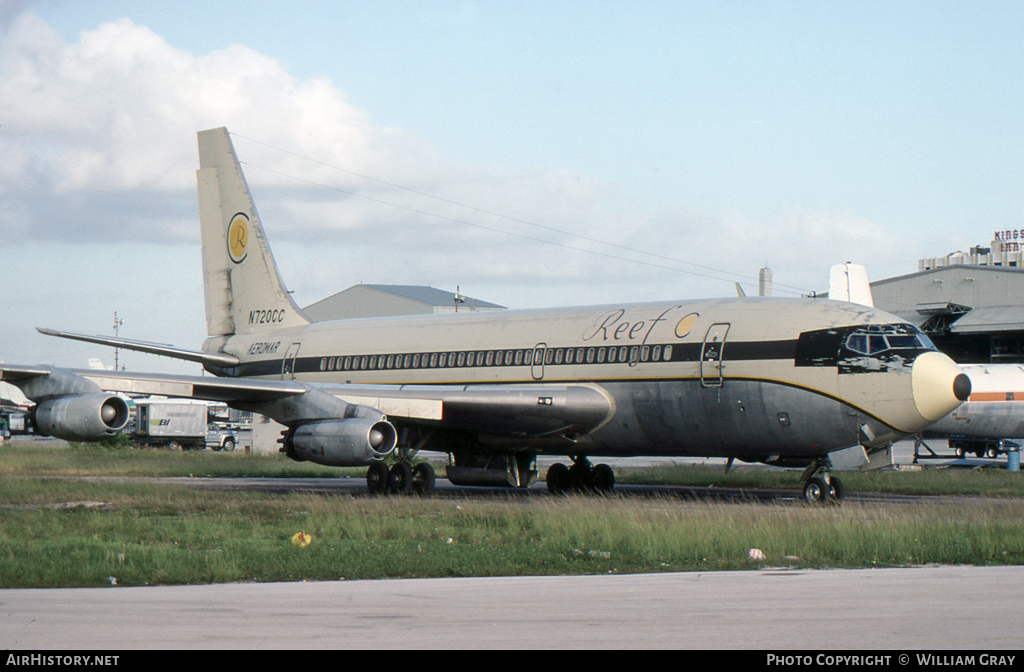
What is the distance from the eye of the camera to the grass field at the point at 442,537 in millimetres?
12094

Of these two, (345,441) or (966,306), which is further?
(966,306)

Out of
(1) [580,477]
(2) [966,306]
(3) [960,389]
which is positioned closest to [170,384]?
(1) [580,477]

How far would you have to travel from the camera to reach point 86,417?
21.7 m

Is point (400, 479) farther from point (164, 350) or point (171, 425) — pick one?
point (171, 425)

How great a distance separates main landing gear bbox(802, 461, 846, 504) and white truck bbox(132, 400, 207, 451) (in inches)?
2004

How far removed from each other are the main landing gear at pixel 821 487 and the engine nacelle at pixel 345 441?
8.57 meters

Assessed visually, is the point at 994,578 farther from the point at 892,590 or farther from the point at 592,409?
the point at 592,409

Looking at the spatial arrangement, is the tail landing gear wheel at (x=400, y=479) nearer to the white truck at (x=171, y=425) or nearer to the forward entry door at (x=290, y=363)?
the forward entry door at (x=290, y=363)

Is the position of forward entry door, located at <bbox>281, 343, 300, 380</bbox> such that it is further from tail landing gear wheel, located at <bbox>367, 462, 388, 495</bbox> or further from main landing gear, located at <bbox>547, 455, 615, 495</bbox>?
main landing gear, located at <bbox>547, 455, 615, 495</bbox>

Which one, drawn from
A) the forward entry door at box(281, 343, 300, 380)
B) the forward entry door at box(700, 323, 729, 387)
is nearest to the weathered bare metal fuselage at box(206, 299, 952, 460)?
the forward entry door at box(700, 323, 729, 387)

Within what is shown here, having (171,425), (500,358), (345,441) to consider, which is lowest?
(345,441)

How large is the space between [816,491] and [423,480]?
8.99 meters

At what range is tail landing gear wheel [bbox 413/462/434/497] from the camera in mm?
24594
